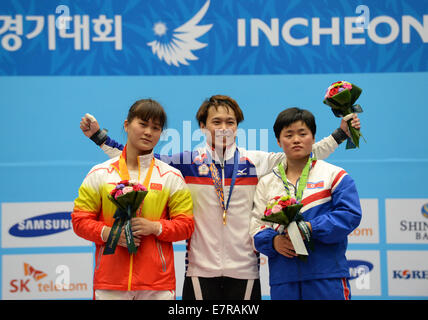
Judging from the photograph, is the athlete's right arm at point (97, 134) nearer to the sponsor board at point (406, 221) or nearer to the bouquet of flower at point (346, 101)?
the bouquet of flower at point (346, 101)

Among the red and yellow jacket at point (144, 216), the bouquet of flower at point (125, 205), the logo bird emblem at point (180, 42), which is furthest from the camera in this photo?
the logo bird emblem at point (180, 42)

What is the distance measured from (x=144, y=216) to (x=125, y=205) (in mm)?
180

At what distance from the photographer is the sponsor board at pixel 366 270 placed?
3.89m

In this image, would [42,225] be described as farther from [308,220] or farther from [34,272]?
[308,220]

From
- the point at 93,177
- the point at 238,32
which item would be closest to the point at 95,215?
the point at 93,177

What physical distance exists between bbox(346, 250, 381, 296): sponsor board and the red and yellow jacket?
1.98m

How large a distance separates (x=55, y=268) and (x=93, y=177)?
5.88 feet

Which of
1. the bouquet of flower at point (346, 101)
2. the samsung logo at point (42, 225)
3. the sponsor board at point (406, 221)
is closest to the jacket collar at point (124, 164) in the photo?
the bouquet of flower at point (346, 101)

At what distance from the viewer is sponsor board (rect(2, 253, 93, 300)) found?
12.8 ft

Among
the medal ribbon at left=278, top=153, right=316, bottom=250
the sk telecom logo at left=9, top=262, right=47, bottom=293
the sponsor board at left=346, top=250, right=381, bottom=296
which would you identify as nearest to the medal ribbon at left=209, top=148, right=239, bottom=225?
the medal ribbon at left=278, top=153, right=316, bottom=250

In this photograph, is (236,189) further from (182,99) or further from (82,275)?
(82,275)

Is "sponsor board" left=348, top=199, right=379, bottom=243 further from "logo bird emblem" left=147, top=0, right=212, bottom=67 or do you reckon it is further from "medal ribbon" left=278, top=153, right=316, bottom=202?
"logo bird emblem" left=147, top=0, right=212, bottom=67

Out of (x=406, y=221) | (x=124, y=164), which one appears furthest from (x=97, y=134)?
(x=406, y=221)

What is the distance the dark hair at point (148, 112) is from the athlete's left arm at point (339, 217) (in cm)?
101
